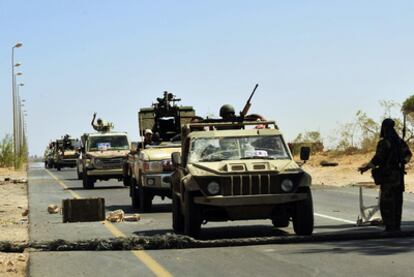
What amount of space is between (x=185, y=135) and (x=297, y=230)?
9.01ft

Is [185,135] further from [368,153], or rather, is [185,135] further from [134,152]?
[368,153]

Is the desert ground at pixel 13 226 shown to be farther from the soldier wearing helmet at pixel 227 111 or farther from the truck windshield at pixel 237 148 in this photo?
the soldier wearing helmet at pixel 227 111

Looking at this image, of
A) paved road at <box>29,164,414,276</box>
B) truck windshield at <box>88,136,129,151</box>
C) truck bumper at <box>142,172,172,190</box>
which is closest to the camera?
paved road at <box>29,164,414,276</box>

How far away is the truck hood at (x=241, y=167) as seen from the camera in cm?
1293

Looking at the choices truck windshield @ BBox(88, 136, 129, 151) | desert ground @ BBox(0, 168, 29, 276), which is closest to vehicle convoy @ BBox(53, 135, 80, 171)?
desert ground @ BBox(0, 168, 29, 276)

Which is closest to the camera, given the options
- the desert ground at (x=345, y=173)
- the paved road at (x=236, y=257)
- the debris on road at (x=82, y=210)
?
the paved road at (x=236, y=257)

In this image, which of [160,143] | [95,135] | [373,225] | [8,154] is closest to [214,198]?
[373,225]

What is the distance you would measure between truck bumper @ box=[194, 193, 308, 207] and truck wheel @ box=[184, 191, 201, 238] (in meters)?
0.12

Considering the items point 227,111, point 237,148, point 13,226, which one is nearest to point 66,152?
point 13,226

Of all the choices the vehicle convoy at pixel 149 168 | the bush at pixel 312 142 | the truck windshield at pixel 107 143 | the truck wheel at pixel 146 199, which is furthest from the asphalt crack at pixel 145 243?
the bush at pixel 312 142

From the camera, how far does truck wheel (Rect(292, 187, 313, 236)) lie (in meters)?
13.0

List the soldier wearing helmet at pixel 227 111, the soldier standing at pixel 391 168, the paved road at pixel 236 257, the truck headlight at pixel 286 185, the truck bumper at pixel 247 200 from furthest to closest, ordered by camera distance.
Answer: the soldier wearing helmet at pixel 227 111 → the soldier standing at pixel 391 168 → the truck headlight at pixel 286 185 → the truck bumper at pixel 247 200 → the paved road at pixel 236 257

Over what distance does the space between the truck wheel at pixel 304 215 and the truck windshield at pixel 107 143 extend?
69.9ft

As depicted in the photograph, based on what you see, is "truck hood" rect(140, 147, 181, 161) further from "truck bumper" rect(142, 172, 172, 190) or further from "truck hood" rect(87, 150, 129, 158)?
"truck hood" rect(87, 150, 129, 158)
